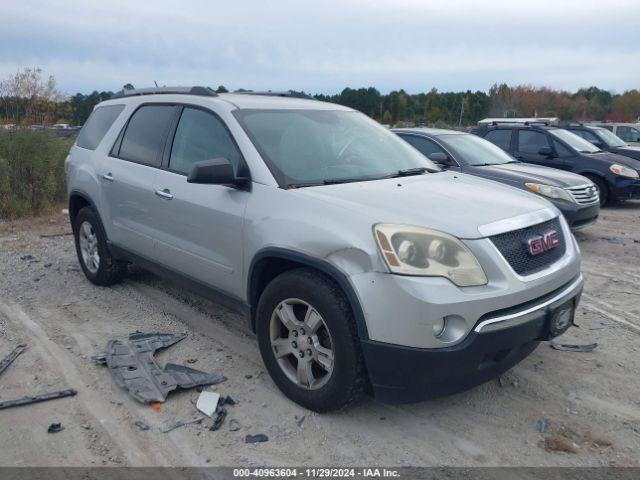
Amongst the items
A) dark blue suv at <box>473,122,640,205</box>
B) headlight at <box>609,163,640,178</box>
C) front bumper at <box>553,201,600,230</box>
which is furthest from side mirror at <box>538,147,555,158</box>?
front bumper at <box>553,201,600,230</box>

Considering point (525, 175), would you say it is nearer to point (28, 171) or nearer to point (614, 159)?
point (614, 159)

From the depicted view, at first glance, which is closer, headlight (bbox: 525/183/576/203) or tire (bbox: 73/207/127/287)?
tire (bbox: 73/207/127/287)

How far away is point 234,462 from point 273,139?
6.94ft

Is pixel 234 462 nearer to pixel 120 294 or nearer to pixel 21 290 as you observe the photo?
pixel 120 294

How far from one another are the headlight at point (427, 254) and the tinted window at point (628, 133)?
19706 millimetres

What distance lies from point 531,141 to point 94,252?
28.4ft

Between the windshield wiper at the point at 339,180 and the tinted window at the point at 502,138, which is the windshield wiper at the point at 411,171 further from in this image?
the tinted window at the point at 502,138

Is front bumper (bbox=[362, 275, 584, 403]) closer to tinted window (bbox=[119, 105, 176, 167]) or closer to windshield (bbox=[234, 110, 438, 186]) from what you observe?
windshield (bbox=[234, 110, 438, 186])

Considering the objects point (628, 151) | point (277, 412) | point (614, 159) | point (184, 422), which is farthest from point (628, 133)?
point (184, 422)

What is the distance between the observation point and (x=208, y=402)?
358cm

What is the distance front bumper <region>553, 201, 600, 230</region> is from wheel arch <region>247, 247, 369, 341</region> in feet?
17.5

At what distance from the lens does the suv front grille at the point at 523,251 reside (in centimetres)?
316

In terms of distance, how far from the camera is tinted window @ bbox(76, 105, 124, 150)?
18.5ft

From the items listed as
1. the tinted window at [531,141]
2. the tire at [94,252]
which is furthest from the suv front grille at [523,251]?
the tinted window at [531,141]
